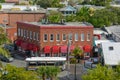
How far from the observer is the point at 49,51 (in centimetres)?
6206

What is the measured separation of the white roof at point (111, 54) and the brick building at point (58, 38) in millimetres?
11401

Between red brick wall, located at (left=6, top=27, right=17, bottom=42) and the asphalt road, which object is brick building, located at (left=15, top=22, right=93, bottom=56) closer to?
the asphalt road

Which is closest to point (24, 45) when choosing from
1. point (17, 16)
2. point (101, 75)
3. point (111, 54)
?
point (111, 54)

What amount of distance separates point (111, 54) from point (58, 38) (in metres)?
14.7

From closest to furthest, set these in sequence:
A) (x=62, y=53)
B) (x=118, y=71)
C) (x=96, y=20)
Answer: (x=118, y=71), (x=62, y=53), (x=96, y=20)

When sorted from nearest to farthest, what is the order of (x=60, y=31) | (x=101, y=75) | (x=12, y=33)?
1. (x=101, y=75)
2. (x=60, y=31)
3. (x=12, y=33)

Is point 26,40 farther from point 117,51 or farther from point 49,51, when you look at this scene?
point 117,51

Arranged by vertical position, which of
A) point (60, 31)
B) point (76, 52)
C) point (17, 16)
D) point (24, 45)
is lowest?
point (24, 45)

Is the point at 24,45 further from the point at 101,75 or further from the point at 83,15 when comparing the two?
the point at 101,75

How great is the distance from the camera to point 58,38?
6275 centimetres

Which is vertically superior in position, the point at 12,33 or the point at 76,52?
the point at 76,52

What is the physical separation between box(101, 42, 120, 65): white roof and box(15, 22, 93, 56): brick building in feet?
37.4

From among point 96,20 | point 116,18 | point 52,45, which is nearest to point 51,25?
point 52,45

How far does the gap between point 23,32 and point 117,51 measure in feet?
68.9
